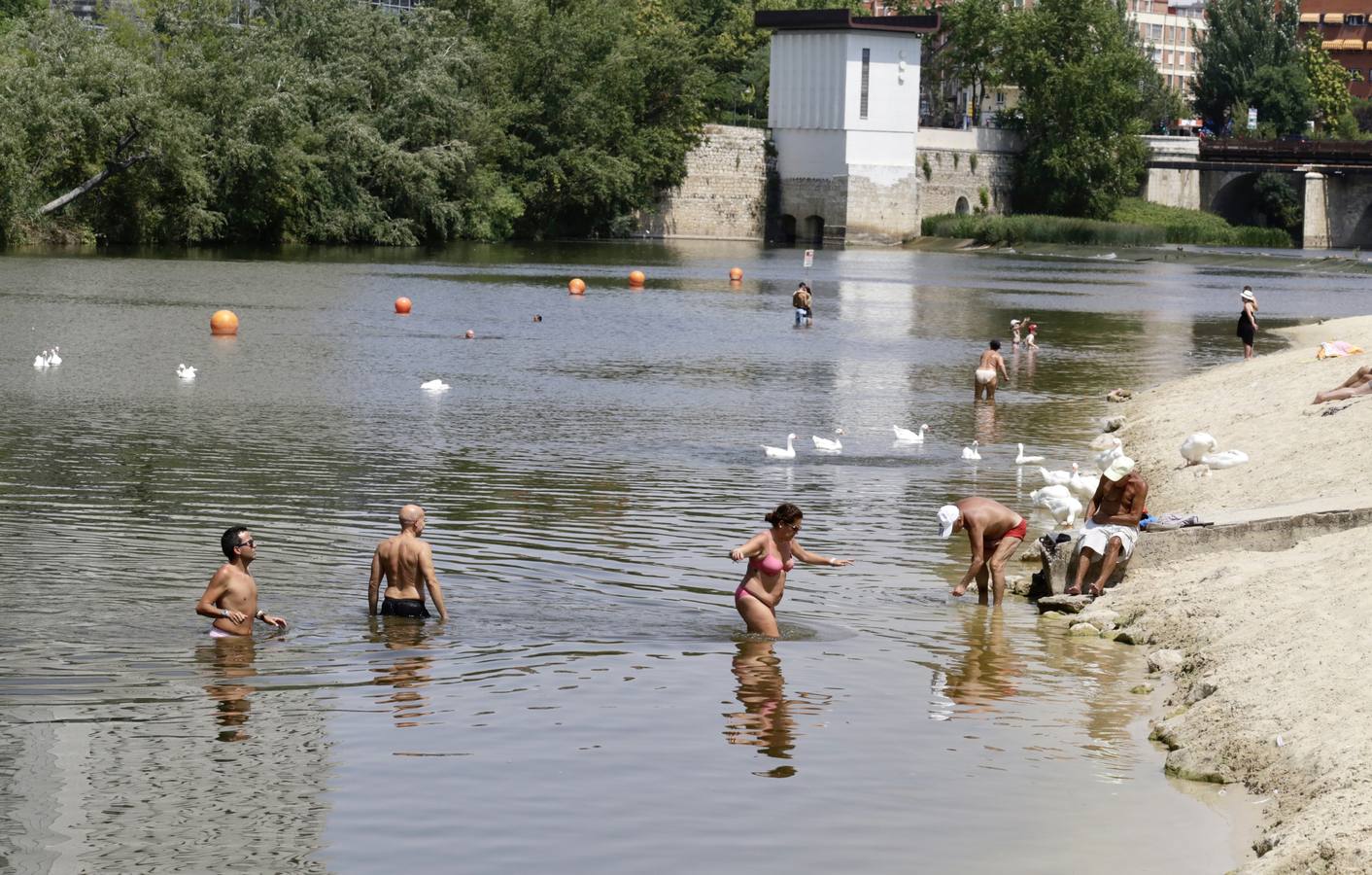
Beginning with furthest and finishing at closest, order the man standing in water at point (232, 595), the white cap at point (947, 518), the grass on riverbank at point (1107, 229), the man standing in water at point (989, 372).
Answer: the grass on riverbank at point (1107, 229) < the man standing in water at point (989, 372) < the white cap at point (947, 518) < the man standing in water at point (232, 595)

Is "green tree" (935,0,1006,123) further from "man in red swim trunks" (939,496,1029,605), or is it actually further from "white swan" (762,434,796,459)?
"man in red swim trunks" (939,496,1029,605)

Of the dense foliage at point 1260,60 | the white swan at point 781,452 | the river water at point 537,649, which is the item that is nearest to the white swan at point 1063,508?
the river water at point 537,649

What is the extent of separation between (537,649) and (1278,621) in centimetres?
515

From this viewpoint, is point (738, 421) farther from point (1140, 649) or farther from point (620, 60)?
point (620, 60)

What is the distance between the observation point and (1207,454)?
2084cm

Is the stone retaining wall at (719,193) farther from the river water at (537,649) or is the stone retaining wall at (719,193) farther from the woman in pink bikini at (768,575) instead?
the woman in pink bikini at (768,575)

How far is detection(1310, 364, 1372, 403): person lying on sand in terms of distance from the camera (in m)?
22.5

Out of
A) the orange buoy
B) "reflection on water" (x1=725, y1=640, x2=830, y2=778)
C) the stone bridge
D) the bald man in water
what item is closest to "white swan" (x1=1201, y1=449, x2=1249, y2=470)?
"reflection on water" (x1=725, y1=640, x2=830, y2=778)

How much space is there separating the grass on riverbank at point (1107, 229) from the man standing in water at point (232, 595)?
97911mm

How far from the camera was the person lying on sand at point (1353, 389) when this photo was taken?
2250cm

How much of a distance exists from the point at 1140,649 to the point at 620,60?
287ft

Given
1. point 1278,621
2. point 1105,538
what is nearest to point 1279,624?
point 1278,621

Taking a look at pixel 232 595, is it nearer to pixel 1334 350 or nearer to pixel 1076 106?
pixel 1334 350

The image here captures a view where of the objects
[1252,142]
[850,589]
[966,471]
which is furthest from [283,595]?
[1252,142]
